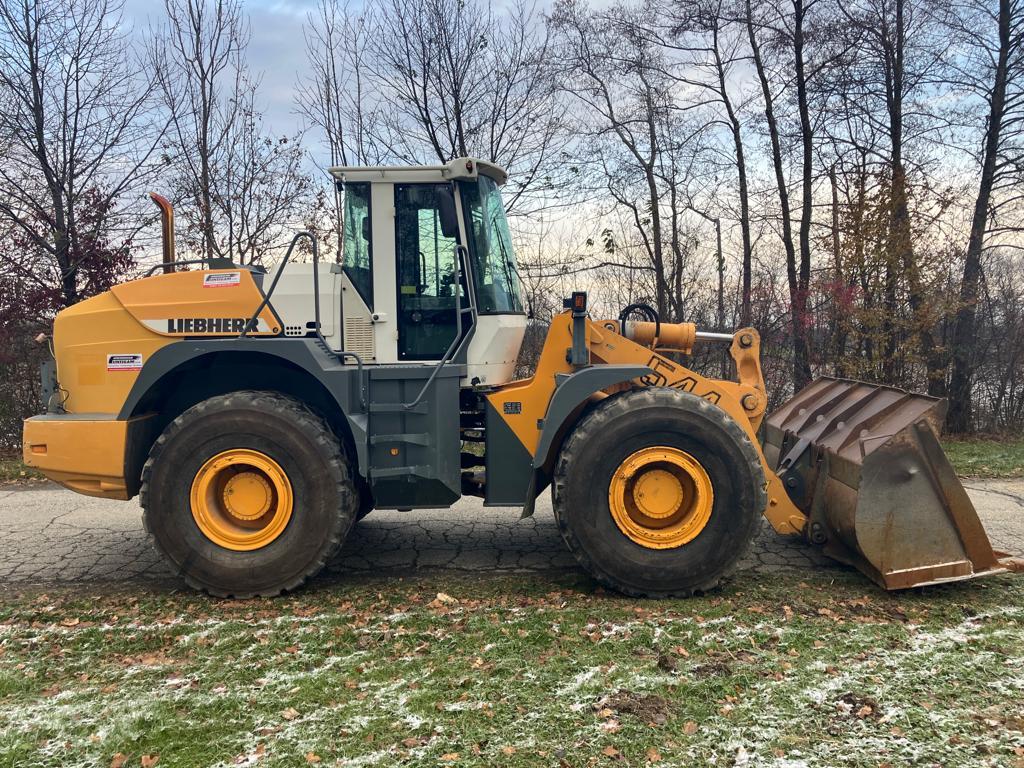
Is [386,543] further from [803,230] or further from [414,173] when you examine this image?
[803,230]

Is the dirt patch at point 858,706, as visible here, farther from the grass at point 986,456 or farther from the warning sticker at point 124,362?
the grass at point 986,456

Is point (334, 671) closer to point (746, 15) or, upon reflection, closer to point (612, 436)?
point (612, 436)

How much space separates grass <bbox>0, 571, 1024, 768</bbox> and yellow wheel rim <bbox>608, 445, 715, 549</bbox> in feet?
1.43

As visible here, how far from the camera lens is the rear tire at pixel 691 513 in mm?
4191

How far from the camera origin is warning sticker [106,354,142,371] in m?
4.51

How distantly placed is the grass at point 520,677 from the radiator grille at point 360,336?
62.5 inches

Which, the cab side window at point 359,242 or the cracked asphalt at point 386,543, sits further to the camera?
the cracked asphalt at point 386,543

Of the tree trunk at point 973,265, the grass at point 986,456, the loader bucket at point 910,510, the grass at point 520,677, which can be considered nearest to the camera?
the grass at point 520,677

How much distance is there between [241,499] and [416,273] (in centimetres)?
187

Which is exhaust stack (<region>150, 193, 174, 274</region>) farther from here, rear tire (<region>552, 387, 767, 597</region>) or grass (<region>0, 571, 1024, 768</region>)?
rear tire (<region>552, 387, 767, 597</region>)

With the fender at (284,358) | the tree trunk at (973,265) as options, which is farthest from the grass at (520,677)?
the tree trunk at (973,265)

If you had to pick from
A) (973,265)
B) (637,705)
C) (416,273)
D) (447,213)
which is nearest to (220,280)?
(416,273)

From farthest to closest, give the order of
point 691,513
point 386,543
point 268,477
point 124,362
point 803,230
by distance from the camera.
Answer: point 803,230 → point 386,543 → point 124,362 → point 268,477 → point 691,513

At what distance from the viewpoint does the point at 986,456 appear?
9406 mm
